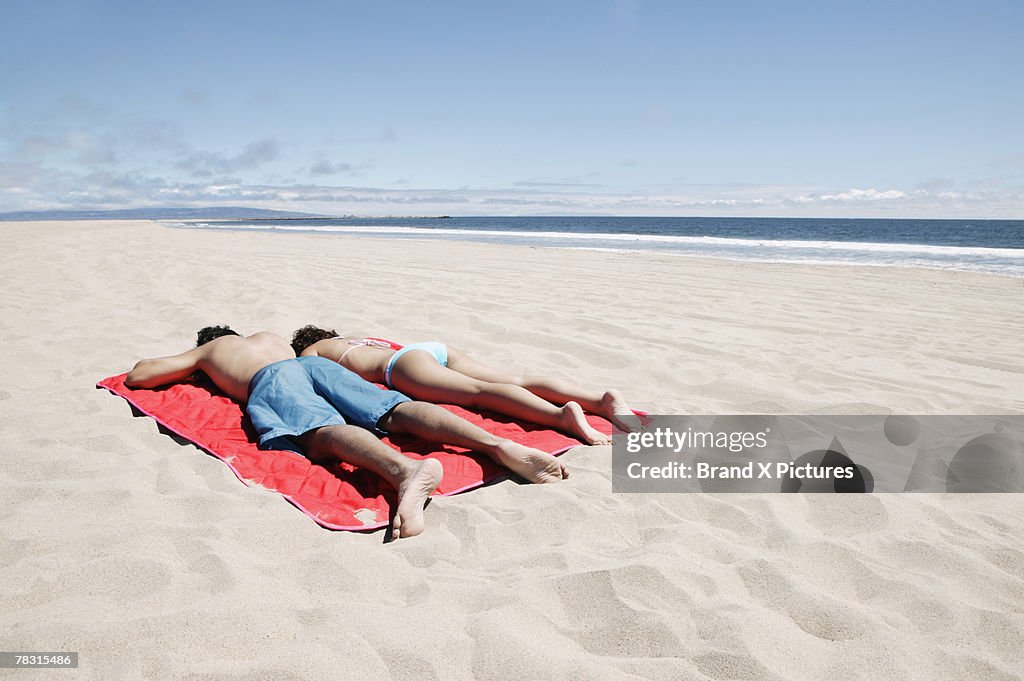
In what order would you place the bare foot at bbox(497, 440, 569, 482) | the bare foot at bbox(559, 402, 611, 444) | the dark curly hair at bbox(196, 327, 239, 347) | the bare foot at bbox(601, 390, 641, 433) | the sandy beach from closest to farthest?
the sandy beach → the bare foot at bbox(497, 440, 569, 482) → the bare foot at bbox(559, 402, 611, 444) → the bare foot at bbox(601, 390, 641, 433) → the dark curly hair at bbox(196, 327, 239, 347)

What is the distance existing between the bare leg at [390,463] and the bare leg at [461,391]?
74 centimetres

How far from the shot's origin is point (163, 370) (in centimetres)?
396

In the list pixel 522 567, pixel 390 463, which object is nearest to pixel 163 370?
pixel 390 463

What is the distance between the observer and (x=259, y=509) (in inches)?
102

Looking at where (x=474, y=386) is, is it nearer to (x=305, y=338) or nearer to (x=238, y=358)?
(x=305, y=338)

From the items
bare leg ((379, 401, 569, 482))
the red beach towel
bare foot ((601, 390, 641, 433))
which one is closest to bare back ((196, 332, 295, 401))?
the red beach towel

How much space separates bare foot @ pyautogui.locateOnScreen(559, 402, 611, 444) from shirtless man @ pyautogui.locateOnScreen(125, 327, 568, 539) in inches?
17.6

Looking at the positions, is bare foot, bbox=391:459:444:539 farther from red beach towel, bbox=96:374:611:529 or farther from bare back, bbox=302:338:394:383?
bare back, bbox=302:338:394:383

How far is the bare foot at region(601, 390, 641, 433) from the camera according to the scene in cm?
347

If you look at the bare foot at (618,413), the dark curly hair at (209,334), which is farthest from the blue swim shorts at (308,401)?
the bare foot at (618,413)

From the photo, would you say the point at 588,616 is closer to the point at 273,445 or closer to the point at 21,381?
the point at 273,445

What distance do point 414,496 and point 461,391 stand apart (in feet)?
3.86

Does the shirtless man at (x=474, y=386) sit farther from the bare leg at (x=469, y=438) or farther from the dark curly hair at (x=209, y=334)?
the dark curly hair at (x=209, y=334)

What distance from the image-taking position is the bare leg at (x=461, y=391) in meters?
3.54
